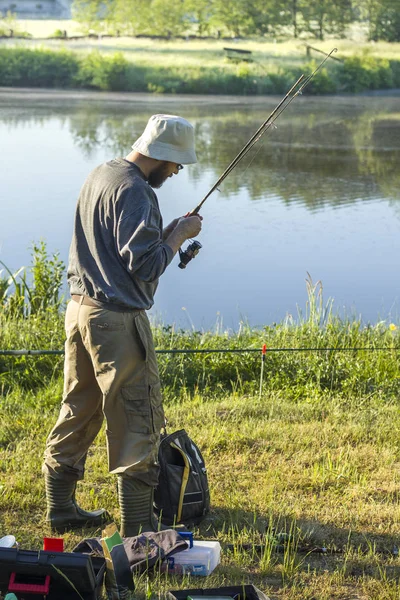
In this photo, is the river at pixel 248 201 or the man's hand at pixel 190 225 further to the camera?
the river at pixel 248 201

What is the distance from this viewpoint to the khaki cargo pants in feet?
10.2

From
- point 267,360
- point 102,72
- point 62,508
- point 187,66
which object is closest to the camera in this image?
point 62,508

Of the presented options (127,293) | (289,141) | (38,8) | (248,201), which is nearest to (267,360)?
(127,293)

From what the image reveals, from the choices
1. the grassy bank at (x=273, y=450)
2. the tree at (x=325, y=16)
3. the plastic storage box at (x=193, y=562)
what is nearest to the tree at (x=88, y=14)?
the tree at (x=325, y=16)

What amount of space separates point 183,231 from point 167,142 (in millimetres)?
330

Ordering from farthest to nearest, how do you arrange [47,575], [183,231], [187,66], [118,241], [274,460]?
[187,66], [274,460], [183,231], [118,241], [47,575]

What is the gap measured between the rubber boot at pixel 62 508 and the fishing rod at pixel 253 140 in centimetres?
96

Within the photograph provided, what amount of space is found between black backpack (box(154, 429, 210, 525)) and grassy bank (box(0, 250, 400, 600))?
0.08 m

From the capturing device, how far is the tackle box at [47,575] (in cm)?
261

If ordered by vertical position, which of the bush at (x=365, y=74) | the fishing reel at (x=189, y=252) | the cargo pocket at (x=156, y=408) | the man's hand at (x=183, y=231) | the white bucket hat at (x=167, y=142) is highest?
the bush at (x=365, y=74)

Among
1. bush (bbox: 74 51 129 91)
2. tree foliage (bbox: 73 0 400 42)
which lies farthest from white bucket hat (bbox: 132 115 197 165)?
tree foliage (bbox: 73 0 400 42)

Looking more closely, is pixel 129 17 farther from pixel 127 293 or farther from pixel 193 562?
pixel 193 562

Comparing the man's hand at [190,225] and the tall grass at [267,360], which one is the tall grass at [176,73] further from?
the man's hand at [190,225]

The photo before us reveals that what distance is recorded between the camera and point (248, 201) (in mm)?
15234
